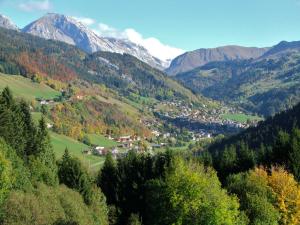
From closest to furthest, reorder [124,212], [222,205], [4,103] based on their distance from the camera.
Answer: [222,205] → [4,103] → [124,212]

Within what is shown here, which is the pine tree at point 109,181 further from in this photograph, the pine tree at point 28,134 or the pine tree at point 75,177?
the pine tree at point 28,134

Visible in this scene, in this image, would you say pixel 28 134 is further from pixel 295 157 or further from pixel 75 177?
pixel 295 157

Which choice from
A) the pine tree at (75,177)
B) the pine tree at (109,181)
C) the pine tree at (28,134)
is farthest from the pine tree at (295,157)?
the pine tree at (28,134)

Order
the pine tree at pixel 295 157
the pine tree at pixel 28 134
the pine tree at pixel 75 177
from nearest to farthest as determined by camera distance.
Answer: the pine tree at pixel 75 177 < the pine tree at pixel 28 134 < the pine tree at pixel 295 157

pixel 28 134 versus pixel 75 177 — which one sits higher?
pixel 28 134

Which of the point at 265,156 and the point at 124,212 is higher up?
the point at 265,156

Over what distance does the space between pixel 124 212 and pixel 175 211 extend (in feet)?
98.3

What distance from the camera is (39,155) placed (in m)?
82.2

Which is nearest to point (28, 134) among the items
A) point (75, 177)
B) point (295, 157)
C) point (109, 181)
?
point (75, 177)

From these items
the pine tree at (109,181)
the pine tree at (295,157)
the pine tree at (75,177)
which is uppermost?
the pine tree at (295,157)

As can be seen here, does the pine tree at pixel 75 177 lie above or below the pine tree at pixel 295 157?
below

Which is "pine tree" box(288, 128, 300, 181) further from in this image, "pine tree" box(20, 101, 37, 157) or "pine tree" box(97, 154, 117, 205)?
"pine tree" box(20, 101, 37, 157)

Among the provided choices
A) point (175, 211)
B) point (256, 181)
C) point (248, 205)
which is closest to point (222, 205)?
point (175, 211)

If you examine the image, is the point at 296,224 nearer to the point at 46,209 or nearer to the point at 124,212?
the point at 124,212
